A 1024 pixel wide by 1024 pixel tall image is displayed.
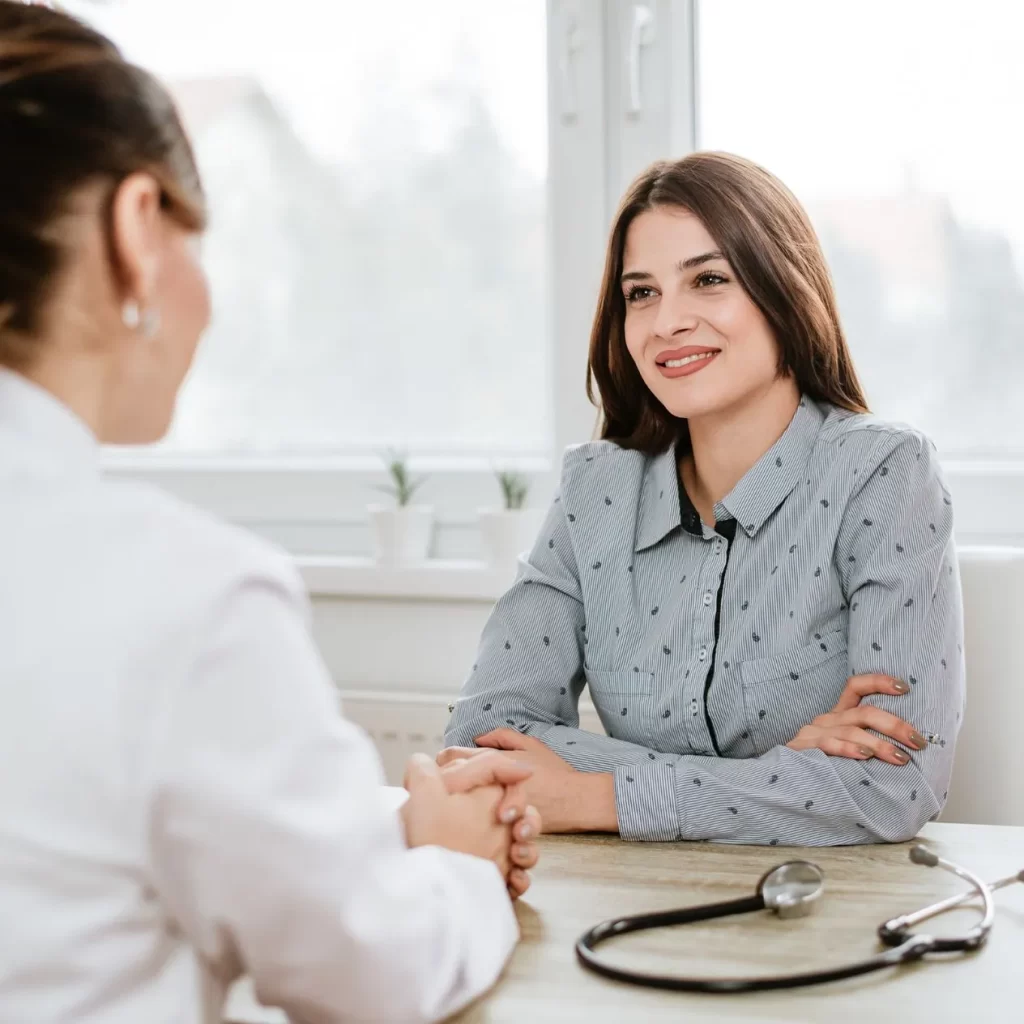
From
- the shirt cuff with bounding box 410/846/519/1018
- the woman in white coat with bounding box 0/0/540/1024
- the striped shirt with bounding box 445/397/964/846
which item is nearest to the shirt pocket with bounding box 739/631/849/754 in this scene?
the striped shirt with bounding box 445/397/964/846

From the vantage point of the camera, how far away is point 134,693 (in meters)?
0.63

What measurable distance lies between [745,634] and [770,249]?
482 mm

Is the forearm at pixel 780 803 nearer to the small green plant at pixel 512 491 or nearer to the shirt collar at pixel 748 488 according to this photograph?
the shirt collar at pixel 748 488

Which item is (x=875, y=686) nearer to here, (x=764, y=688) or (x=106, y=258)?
(x=764, y=688)

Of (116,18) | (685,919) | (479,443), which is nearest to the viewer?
(685,919)

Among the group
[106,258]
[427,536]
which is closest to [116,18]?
[427,536]

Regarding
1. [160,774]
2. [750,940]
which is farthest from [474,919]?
[160,774]

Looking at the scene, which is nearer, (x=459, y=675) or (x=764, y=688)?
(x=764, y=688)

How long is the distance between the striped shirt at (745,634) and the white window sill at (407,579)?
68 cm

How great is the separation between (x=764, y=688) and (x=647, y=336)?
1.57 feet

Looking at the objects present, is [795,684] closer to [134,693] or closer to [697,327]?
[697,327]

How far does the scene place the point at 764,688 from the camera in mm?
1521

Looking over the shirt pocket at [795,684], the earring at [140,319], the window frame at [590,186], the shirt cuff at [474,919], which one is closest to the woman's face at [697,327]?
the shirt pocket at [795,684]

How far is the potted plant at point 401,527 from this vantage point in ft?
8.24
